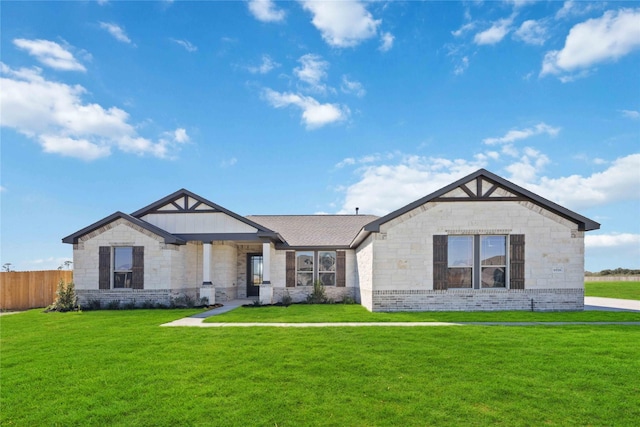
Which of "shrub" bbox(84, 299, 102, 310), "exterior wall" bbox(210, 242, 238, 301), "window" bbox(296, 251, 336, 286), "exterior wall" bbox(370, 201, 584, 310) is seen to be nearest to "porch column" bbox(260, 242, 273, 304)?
"window" bbox(296, 251, 336, 286)

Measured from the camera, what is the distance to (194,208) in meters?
17.7

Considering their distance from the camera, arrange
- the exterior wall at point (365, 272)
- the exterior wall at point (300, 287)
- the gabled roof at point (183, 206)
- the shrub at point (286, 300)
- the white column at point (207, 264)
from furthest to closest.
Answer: the exterior wall at point (300, 287)
the gabled roof at point (183, 206)
the white column at point (207, 264)
the shrub at point (286, 300)
the exterior wall at point (365, 272)

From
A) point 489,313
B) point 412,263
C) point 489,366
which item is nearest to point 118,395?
point 489,366

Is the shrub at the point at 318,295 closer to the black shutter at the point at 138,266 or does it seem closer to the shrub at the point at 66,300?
the black shutter at the point at 138,266

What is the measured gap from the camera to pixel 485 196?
1380cm

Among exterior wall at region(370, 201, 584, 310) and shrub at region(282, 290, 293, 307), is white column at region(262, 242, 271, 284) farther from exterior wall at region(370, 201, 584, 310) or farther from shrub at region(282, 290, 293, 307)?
exterior wall at region(370, 201, 584, 310)

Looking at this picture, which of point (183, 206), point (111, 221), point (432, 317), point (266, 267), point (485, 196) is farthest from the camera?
point (183, 206)

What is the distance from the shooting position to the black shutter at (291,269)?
18.8 metres

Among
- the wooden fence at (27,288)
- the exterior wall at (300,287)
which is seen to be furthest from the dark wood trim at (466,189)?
the wooden fence at (27,288)

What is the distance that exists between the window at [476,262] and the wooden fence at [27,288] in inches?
747

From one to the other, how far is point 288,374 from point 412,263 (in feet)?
27.4

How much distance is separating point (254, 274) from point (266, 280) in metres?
4.07

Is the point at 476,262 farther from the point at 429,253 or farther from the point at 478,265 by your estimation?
the point at 429,253

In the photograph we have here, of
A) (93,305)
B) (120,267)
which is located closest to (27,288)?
(93,305)
